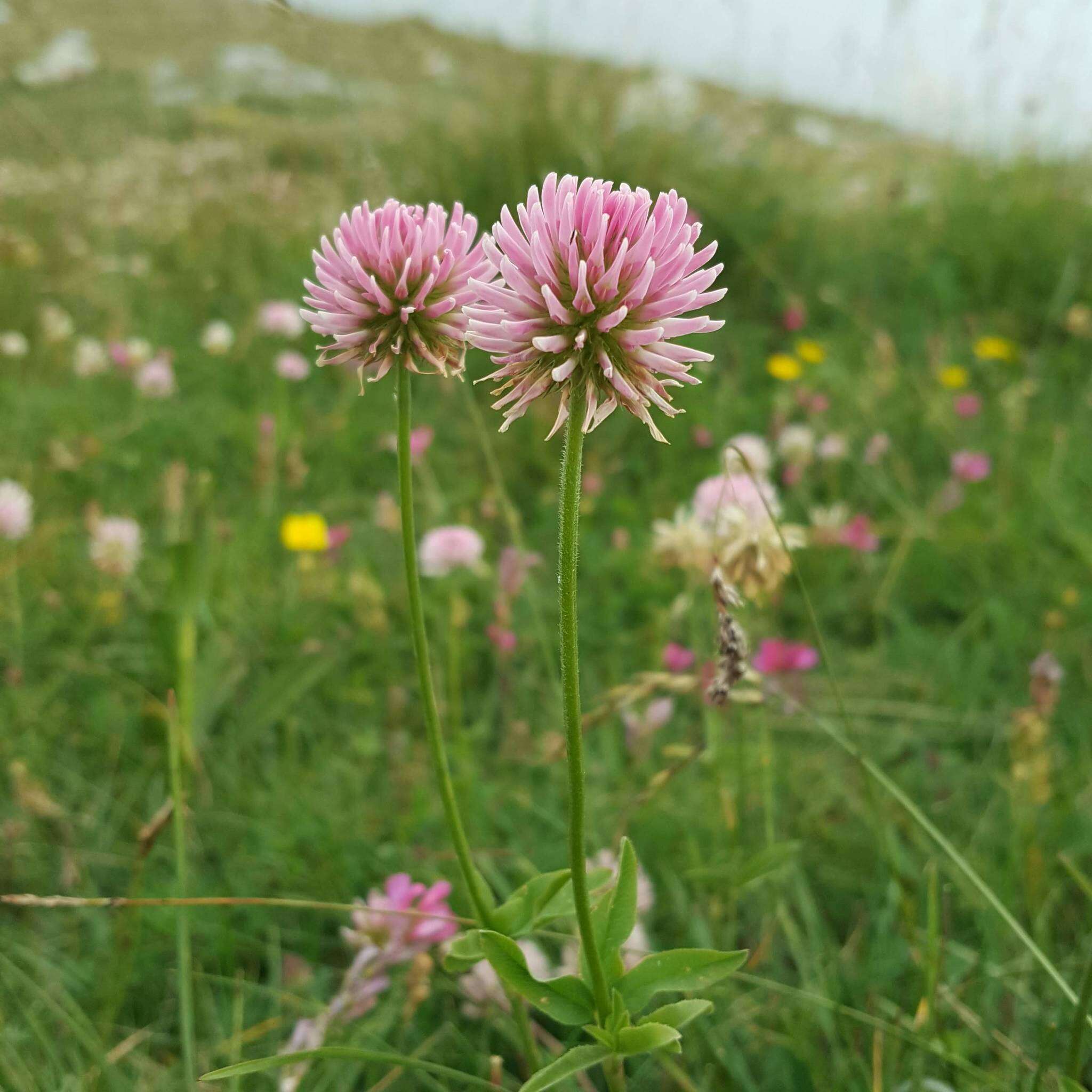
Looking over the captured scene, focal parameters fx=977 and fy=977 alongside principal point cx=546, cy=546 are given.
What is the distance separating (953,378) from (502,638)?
7.34 ft

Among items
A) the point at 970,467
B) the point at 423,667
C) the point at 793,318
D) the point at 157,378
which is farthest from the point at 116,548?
the point at 793,318

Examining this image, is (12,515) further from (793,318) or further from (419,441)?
(793,318)

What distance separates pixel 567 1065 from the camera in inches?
28.8

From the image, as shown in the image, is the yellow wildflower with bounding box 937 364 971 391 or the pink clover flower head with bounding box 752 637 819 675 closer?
the pink clover flower head with bounding box 752 637 819 675

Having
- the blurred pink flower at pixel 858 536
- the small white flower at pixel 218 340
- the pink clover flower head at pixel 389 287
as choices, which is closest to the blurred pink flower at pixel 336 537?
the small white flower at pixel 218 340

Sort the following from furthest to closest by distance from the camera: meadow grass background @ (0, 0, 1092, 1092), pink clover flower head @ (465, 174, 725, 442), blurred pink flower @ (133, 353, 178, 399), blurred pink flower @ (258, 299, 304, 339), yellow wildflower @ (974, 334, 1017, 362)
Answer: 1. yellow wildflower @ (974, 334, 1017, 362)
2. blurred pink flower @ (258, 299, 304, 339)
3. blurred pink flower @ (133, 353, 178, 399)
4. meadow grass background @ (0, 0, 1092, 1092)
5. pink clover flower head @ (465, 174, 725, 442)

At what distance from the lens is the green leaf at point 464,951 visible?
0.83 m

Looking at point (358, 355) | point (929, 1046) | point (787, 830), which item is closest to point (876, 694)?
point (787, 830)

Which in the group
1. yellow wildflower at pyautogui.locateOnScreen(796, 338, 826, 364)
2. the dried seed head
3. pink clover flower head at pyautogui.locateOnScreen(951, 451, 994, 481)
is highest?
yellow wildflower at pyautogui.locateOnScreen(796, 338, 826, 364)

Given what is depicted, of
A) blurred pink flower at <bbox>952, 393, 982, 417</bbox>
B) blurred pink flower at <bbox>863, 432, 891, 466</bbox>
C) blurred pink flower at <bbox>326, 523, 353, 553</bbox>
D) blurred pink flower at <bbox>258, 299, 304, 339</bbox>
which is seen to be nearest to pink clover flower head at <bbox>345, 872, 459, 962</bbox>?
blurred pink flower at <bbox>326, 523, 353, 553</bbox>

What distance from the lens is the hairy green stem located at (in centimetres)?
81

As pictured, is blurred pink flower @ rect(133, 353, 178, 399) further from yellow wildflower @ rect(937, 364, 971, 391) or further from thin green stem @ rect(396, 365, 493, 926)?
yellow wildflower @ rect(937, 364, 971, 391)

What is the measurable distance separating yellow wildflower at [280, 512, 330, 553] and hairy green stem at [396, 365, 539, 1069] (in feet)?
4.90

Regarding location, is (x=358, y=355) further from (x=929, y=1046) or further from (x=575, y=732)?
(x=929, y=1046)
